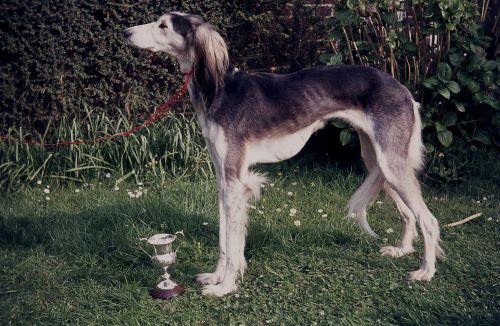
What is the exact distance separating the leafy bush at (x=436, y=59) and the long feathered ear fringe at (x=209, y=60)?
1654 millimetres

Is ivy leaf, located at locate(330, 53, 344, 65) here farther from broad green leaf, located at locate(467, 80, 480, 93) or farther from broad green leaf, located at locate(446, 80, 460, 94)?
broad green leaf, located at locate(467, 80, 480, 93)

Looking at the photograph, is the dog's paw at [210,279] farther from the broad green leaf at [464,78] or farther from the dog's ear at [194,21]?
the broad green leaf at [464,78]

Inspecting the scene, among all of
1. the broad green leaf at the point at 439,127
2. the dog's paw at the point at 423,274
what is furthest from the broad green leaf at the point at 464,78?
the dog's paw at the point at 423,274

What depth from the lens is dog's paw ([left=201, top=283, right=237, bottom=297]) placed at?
11.5ft

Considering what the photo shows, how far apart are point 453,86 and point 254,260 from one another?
2.26 m

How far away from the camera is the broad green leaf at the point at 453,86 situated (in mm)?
4938

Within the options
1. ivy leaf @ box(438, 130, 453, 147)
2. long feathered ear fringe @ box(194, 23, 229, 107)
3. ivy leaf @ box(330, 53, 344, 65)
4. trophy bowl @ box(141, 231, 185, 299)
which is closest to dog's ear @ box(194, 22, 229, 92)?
long feathered ear fringe @ box(194, 23, 229, 107)

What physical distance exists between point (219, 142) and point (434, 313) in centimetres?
146

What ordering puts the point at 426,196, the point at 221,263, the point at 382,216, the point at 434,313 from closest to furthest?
the point at 434,313
the point at 221,263
the point at 382,216
the point at 426,196

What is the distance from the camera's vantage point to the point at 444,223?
4.51 meters

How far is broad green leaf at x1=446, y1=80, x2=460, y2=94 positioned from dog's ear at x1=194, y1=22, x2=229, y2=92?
2269 millimetres

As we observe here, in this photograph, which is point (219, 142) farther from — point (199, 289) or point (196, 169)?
point (196, 169)

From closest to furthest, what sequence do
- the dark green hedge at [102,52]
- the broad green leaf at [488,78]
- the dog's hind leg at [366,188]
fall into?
the dog's hind leg at [366,188] → the broad green leaf at [488,78] → the dark green hedge at [102,52]

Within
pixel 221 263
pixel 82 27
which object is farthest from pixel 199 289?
pixel 82 27
